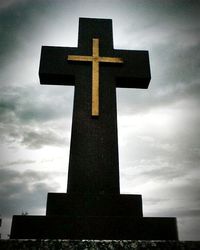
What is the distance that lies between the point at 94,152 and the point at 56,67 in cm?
197

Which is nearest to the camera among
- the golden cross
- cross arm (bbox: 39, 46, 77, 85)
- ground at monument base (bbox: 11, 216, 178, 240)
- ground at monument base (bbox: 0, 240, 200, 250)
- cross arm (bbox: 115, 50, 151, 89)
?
ground at monument base (bbox: 0, 240, 200, 250)

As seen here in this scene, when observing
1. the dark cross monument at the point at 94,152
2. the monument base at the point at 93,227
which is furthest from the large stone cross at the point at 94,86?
the monument base at the point at 93,227

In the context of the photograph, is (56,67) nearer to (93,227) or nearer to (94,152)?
(94,152)

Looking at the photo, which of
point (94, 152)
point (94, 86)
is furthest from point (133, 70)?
point (94, 152)

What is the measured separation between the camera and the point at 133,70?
4754 mm

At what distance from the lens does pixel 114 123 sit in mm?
4055

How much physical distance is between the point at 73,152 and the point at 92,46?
7.82 ft

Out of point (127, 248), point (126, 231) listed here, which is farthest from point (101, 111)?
point (127, 248)

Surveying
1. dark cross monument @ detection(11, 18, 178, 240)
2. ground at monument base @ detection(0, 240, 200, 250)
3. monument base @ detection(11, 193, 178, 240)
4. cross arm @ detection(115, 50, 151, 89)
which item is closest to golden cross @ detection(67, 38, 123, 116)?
dark cross monument @ detection(11, 18, 178, 240)

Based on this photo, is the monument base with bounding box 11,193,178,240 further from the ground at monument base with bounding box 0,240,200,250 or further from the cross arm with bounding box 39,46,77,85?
the cross arm with bounding box 39,46,77,85

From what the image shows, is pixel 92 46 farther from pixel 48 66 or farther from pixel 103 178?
pixel 103 178

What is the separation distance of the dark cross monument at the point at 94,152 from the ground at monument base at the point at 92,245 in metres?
0.64

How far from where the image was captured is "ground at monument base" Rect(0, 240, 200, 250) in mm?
1974

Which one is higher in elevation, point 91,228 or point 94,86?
point 94,86
